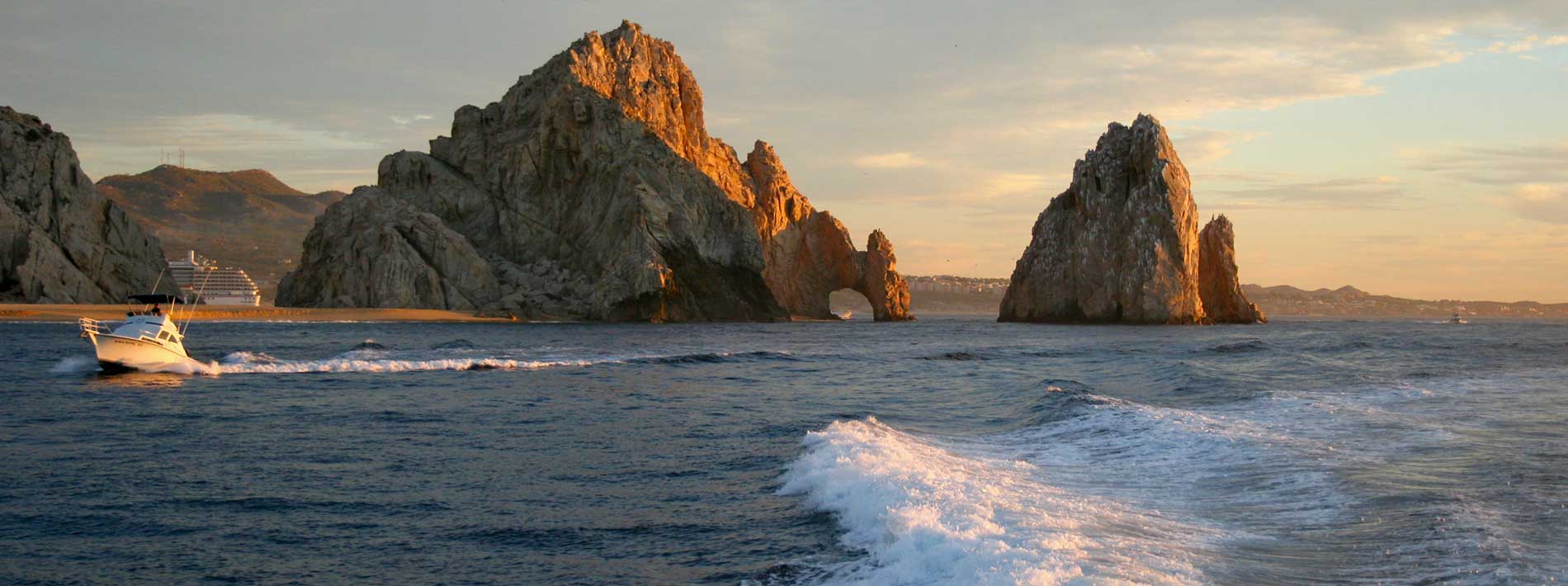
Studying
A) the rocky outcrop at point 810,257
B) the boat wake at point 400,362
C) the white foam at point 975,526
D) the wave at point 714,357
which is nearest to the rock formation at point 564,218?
the rocky outcrop at point 810,257

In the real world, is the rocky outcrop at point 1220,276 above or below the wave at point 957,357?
above

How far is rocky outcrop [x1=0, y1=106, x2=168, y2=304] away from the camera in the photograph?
79500mm

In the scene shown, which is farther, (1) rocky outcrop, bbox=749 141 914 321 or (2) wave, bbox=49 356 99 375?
(1) rocky outcrop, bbox=749 141 914 321

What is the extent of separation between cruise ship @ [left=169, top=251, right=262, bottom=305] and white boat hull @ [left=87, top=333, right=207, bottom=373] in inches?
3367

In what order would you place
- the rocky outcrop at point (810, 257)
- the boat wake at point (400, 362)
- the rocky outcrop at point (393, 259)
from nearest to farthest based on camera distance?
the boat wake at point (400, 362), the rocky outcrop at point (393, 259), the rocky outcrop at point (810, 257)

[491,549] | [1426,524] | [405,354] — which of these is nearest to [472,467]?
[491,549]

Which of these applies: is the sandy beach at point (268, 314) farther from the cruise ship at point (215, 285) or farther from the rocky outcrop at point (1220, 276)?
the rocky outcrop at point (1220, 276)

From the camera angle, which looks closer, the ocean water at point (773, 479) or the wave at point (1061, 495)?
the wave at point (1061, 495)

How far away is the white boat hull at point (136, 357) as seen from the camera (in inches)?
1283

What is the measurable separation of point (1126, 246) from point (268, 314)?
235 ft

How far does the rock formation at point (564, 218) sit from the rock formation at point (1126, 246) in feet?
95.5

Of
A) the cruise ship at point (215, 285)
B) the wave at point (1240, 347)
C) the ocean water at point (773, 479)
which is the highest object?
the cruise ship at point (215, 285)

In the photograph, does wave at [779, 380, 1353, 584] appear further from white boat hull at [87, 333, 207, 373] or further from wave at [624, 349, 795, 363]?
white boat hull at [87, 333, 207, 373]

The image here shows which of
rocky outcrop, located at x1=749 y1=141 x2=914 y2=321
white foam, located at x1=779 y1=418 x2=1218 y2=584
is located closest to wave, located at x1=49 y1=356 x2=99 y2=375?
white foam, located at x1=779 y1=418 x2=1218 y2=584
